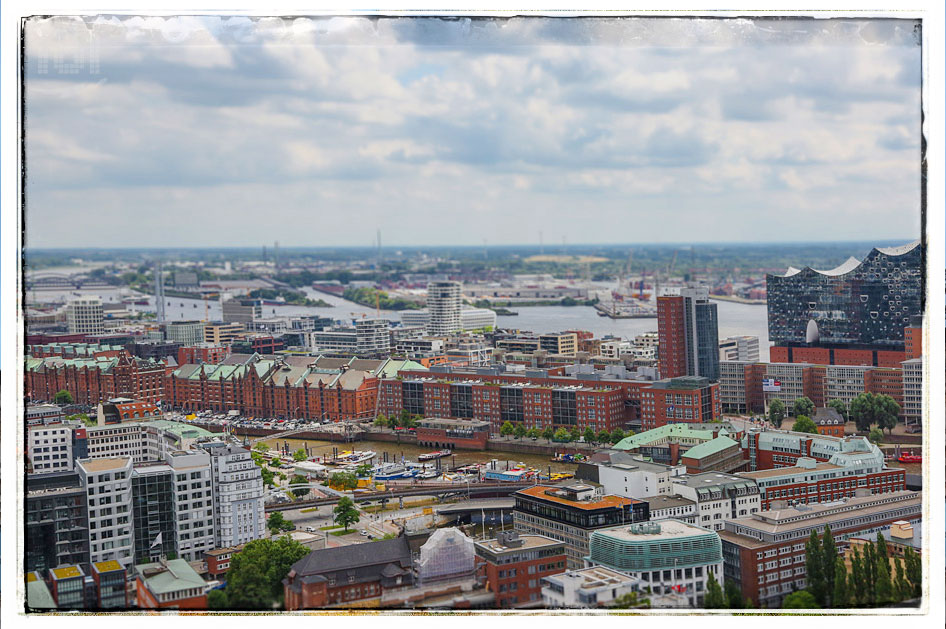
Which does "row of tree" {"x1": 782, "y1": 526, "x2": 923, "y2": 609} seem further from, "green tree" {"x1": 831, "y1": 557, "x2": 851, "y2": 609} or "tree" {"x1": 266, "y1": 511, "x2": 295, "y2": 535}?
"tree" {"x1": 266, "y1": 511, "x2": 295, "y2": 535}

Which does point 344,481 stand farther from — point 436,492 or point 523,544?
point 523,544

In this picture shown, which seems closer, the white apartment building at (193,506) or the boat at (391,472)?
the white apartment building at (193,506)

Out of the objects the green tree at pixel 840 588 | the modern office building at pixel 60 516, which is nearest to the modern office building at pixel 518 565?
the green tree at pixel 840 588

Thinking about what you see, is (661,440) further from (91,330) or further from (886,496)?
(91,330)

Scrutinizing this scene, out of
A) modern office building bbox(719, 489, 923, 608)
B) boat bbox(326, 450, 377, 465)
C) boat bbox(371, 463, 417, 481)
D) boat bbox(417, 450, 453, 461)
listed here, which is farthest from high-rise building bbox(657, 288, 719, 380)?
modern office building bbox(719, 489, 923, 608)

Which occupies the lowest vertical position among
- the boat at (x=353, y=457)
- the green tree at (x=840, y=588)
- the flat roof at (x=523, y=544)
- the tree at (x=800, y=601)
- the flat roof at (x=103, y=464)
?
the boat at (x=353, y=457)

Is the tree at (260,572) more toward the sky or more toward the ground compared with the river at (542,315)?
more toward the ground

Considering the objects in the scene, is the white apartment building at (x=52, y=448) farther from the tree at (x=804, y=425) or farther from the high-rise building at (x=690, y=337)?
the high-rise building at (x=690, y=337)
